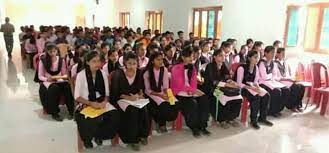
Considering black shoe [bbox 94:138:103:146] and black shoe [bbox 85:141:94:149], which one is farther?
black shoe [bbox 94:138:103:146]

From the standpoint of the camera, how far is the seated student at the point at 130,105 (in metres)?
3.11

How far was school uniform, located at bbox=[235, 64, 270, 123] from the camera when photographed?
390 centimetres

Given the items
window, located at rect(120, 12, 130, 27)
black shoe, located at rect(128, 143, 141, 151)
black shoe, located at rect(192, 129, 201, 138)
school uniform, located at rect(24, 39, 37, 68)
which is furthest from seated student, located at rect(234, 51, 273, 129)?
window, located at rect(120, 12, 130, 27)

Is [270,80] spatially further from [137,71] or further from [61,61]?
[61,61]

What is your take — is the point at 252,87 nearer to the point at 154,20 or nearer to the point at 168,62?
the point at 168,62

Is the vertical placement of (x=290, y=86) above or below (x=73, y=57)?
below

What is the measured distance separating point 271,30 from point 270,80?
2250 mm

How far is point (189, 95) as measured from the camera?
142 inches

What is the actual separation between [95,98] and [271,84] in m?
2.41

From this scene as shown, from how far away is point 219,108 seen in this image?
384cm

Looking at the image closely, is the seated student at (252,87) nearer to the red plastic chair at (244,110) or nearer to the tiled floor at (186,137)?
the red plastic chair at (244,110)

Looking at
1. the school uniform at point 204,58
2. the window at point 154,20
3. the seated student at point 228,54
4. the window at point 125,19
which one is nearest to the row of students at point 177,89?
the seated student at point 228,54

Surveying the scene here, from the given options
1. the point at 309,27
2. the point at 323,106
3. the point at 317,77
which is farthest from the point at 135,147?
the point at 309,27

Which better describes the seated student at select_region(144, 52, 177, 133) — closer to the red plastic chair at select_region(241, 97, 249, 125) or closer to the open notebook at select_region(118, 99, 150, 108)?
the open notebook at select_region(118, 99, 150, 108)
